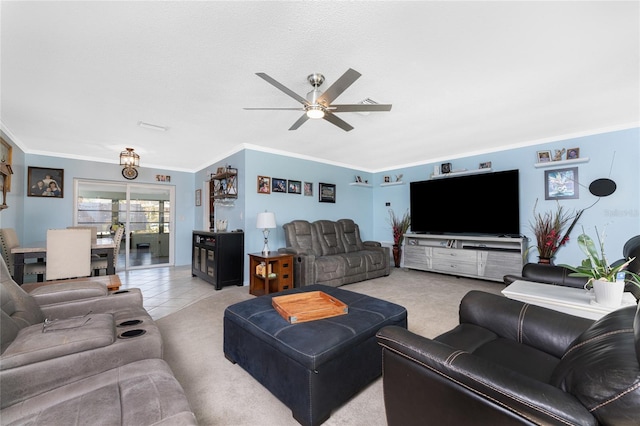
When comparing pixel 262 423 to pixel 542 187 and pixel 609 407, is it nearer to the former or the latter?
pixel 609 407

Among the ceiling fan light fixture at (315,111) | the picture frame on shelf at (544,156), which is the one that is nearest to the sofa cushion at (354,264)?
Result: the ceiling fan light fixture at (315,111)

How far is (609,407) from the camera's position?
0.67 meters

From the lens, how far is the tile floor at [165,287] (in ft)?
11.1

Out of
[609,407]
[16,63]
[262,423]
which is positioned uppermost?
[16,63]

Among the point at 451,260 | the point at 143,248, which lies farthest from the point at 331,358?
the point at 143,248

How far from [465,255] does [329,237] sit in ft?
8.29

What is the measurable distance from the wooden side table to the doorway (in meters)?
3.59

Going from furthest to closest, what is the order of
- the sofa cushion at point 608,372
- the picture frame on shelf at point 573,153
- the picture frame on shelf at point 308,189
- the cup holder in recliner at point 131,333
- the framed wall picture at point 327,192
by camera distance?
the framed wall picture at point 327,192, the picture frame on shelf at point 308,189, the picture frame on shelf at point 573,153, the cup holder in recliner at point 131,333, the sofa cushion at point 608,372

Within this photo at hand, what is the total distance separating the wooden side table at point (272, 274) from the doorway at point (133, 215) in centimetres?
359

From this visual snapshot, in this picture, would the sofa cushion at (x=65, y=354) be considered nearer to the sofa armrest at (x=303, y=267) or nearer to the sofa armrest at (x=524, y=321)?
the sofa armrest at (x=524, y=321)

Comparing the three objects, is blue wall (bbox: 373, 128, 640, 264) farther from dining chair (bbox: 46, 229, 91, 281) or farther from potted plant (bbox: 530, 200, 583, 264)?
dining chair (bbox: 46, 229, 91, 281)

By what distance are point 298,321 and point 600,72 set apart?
338cm

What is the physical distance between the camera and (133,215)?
610 cm

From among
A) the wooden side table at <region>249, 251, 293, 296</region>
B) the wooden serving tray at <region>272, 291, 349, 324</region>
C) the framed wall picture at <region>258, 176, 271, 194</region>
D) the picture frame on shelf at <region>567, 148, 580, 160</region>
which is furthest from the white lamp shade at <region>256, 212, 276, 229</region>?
the picture frame on shelf at <region>567, 148, 580, 160</region>
